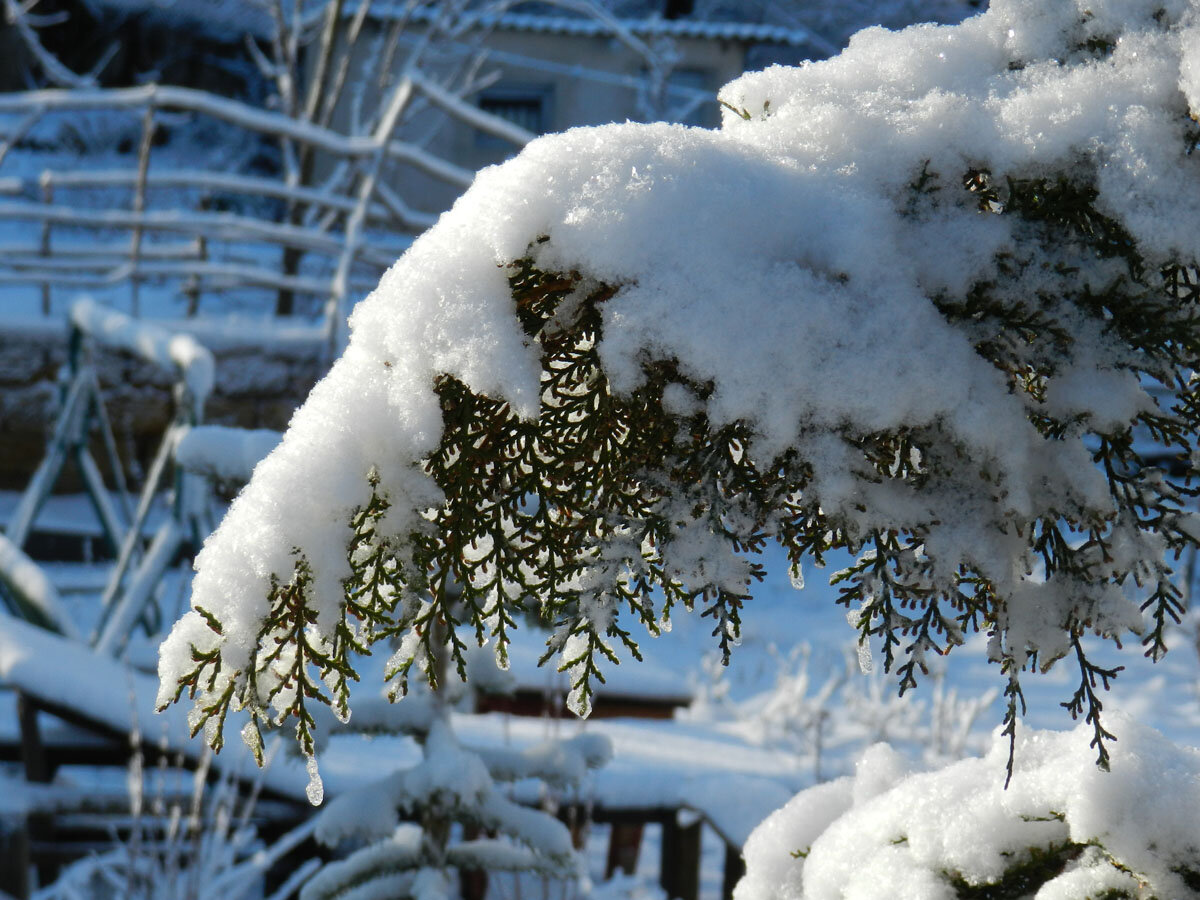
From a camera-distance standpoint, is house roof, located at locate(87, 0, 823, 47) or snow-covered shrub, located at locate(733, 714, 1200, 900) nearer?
snow-covered shrub, located at locate(733, 714, 1200, 900)

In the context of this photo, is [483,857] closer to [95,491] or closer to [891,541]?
[891,541]

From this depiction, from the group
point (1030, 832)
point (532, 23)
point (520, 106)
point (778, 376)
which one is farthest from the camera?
point (520, 106)

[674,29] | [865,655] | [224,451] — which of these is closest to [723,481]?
[865,655]

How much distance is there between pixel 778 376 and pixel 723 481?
14 centimetres

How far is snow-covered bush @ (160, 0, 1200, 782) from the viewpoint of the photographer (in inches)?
36.7

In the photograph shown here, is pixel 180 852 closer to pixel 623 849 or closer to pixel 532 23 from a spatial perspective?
pixel 623 849

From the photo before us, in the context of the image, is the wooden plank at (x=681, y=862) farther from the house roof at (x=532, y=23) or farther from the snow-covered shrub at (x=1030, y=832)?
the house roof at (x=532, y=23)

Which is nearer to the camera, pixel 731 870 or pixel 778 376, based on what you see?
pixel 778 376

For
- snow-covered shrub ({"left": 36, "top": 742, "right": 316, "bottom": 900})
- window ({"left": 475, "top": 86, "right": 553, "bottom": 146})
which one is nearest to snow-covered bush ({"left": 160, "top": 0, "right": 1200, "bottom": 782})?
snow-covered shrub ({"left": 36, "top": 742, "right": 316, "bottom": 900})

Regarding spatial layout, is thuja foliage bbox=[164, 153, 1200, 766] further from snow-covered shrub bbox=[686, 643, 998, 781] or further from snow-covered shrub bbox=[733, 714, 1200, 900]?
snow-covered shrub bbox=[686, 643, 998, 781]

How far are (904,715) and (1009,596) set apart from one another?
18.1ft

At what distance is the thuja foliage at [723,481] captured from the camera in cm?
97

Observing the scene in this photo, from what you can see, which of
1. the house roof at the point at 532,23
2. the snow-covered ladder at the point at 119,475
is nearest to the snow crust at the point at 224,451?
the snow-covered ladder at the point at 119,475

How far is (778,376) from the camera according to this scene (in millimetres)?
922
